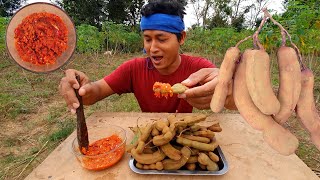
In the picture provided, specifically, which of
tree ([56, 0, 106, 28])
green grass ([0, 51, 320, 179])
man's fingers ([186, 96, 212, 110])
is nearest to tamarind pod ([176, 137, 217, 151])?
man's fingers ([186, 96, 212, 110])

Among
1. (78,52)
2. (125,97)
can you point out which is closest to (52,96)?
(125,97)

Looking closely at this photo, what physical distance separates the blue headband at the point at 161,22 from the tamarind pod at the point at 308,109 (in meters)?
1.61

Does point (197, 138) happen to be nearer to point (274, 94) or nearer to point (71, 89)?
point (274, 94)

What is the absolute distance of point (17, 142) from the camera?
167 inches

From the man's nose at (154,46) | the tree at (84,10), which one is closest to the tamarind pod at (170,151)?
the man's nose at (154,46)

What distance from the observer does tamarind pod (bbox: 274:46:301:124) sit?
36.1 inches

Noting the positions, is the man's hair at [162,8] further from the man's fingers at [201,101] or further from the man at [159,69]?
the man's fingers at [201,101]

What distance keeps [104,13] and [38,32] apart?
57.1 ft

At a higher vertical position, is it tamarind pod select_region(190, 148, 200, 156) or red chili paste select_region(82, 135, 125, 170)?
tamarind pod select_region(190, 148, 200, 156)

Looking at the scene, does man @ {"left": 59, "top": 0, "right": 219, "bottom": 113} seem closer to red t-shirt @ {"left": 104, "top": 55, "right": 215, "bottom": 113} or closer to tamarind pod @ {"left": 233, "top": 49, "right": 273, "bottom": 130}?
red t-shirt @ {"left": 104, "top": 55, "right": 215, "bottom": 113}

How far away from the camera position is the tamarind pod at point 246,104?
953 millimetres

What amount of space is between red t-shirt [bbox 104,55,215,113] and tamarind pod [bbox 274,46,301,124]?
1.82m

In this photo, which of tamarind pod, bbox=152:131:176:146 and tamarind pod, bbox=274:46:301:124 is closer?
tamarind pod, bbox=274:46:301:124

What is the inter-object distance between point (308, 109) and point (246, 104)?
0.73 ft
